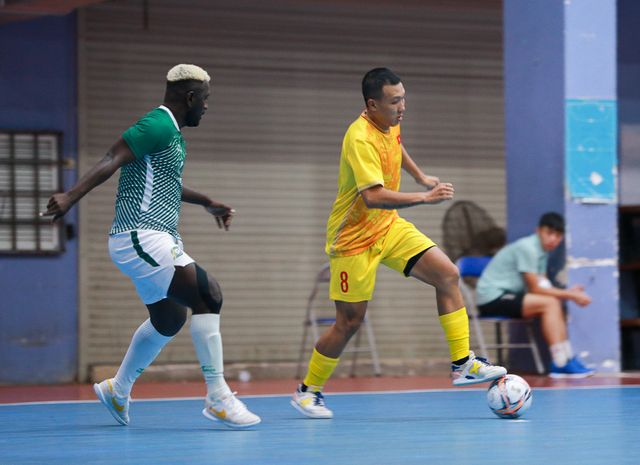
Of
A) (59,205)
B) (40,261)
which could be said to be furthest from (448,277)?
(40,261)

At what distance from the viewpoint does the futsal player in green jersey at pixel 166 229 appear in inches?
270

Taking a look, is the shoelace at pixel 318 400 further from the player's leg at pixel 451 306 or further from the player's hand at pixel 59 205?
the player's hand at pixel 59 205

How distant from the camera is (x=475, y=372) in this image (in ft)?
24.6

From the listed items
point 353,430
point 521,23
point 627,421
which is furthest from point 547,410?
point 521,23

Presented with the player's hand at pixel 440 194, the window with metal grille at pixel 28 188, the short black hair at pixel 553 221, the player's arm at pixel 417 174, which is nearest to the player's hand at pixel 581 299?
the short black hair at pixel 553 221

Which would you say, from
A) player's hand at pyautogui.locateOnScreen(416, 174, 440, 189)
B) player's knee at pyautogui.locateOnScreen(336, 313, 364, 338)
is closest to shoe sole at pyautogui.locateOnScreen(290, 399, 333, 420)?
player's knee at pyautogui.locateOnScreen(336, 313, 364, 338)

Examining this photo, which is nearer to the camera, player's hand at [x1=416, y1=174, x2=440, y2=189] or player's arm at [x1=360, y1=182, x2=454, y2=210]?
player's arm at [x1=360, y1=182, x2=454, y2=210]

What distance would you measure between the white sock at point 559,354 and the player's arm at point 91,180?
5783mm

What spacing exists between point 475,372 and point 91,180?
100 inches

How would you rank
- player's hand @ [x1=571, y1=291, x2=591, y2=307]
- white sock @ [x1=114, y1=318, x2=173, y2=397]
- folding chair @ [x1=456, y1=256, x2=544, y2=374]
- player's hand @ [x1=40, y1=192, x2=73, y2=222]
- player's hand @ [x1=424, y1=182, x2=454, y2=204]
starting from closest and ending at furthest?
player's hand @ [x1=40, y1=192, x2=73, y2=222] → player's hand @ [x1=424, y1=182, x2=454, y2=204] → white sock @ [x1=114, y1=318, x2=173, y2=397] → player's hand @ [x1=571, y1=291, x2=591, y2=307] → folding chair @ [x1=456, y1=256, x2=544, y2=374]

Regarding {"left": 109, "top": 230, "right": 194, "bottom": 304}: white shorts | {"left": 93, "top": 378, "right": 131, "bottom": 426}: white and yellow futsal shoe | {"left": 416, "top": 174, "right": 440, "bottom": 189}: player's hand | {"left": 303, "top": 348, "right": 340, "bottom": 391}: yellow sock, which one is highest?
{"left": 416, "top": 174, "right": 440, "bottom": 189}: player's hand

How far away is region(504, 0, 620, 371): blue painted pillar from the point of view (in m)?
11.6

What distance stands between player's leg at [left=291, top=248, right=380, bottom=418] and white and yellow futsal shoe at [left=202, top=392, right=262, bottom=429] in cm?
84

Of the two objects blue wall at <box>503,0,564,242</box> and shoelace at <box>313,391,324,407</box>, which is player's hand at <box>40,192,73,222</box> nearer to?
shoelace at <box>313,391,324,407</box>
